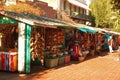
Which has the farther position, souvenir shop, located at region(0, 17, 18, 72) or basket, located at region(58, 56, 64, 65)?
basket, located at region(58, 56, 64, 65)

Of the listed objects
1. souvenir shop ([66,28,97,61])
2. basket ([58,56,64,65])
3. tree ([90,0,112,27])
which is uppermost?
tree ([90,0,112,27])

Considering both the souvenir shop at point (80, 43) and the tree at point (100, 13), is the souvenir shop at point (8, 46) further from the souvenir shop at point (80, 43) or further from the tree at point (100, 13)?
the tree at point (100, 13)

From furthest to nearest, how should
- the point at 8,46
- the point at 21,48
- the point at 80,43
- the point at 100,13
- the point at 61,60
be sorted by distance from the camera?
the point at 100,13, the point at 80,43, the point at 61,60, the point at 8,46, the point at 21,48

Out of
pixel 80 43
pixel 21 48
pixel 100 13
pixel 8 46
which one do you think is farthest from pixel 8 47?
pixel 100 13

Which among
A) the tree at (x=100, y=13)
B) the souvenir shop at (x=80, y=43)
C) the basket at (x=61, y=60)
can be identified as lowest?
the basket at (x=61, y=60)

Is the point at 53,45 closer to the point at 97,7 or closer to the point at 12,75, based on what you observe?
the point at 12,75

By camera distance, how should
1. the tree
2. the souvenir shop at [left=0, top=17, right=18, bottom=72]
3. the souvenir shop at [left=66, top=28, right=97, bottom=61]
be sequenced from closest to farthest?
the souvenir shop at [left=0, top=17, right=18, bottom=72]
the souvenir shop at [left=66, top=28, right=97, bottom=61]
the tree

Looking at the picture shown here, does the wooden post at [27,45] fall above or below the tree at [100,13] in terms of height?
below

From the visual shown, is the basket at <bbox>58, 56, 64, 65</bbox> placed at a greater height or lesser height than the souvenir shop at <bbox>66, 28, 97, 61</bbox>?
lesser

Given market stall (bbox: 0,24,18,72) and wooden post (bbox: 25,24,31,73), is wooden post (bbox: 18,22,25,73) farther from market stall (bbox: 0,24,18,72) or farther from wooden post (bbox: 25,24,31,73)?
A: market stall (bbox: 0,24,18,72)

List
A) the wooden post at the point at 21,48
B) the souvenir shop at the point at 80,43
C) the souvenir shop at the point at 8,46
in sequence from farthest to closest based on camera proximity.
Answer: the souvenir shop at the point at 80,43
the souvenir shop at the point at 8,46
the wooden post at the point at 21,48

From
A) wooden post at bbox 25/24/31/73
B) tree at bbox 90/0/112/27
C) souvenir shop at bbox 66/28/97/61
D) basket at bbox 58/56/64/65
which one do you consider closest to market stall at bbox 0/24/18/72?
wooden post at bbox 25/24/31/73

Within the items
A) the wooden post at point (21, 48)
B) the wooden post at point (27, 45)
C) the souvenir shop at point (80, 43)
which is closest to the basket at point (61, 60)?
the souvenir shop at point (80, 43)

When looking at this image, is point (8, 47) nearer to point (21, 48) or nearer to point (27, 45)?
point (21, 48)
